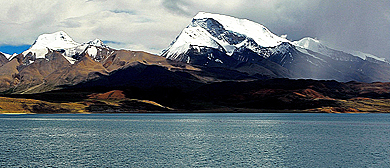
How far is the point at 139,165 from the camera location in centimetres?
7531

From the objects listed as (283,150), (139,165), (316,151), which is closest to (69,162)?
(139,165)

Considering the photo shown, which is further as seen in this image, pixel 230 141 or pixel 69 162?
pixel 230 141

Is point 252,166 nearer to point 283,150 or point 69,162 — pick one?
point 283,150

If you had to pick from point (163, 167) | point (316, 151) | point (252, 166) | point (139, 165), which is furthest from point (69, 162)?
point (316, 151)

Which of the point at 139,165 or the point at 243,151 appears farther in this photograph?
the point at 243,151

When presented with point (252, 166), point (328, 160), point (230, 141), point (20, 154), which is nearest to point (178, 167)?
point (252, 166)

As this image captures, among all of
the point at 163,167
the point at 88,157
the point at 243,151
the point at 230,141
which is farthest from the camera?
the point at 230,141

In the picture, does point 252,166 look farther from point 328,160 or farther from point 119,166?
point 119,166

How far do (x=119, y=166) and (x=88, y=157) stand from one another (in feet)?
45.2

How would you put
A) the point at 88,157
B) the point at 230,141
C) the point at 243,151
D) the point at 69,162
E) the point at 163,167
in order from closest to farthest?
the point at 163,167, the point at 69,162, the point at 88,157, the point at 243,151, the point at 230,141

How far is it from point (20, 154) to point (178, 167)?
3839cm

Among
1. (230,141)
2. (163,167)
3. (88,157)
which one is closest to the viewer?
(163,167)

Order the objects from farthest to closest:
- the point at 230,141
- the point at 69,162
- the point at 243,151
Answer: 1. the point at 230,141
2. the point at 243,151
3. the point at 69,162

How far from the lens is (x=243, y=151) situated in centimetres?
9519
